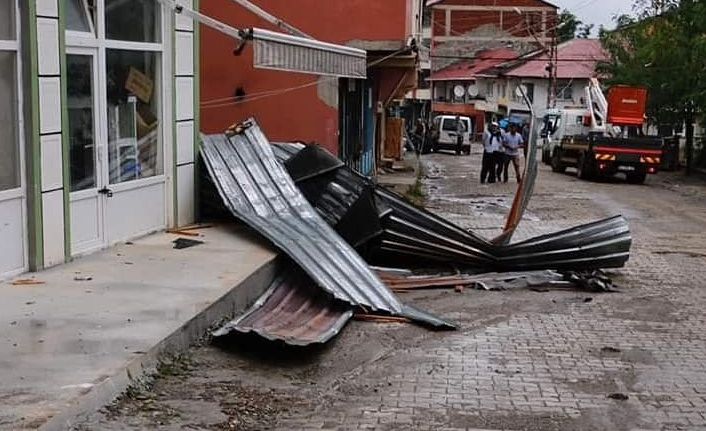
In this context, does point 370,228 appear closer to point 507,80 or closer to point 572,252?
point 572,252

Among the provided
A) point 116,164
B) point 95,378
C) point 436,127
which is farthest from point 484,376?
point 436,127

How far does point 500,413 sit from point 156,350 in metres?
2.29

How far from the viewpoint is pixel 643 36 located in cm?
3531

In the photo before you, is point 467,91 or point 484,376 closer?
point 484,376

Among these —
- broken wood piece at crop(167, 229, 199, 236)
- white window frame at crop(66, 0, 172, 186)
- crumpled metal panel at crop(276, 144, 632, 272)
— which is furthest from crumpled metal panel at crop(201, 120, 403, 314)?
white window frame at crop(66, 0, 172, 186)

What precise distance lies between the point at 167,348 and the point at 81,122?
3.60 meters

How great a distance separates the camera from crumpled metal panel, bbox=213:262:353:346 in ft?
24.2

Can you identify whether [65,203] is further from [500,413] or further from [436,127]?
[436,127]

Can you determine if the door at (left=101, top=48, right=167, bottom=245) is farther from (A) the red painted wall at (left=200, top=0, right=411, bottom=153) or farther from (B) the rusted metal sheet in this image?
(A) the red painted wall at (left=200, top=0, right=411, bottom=153)

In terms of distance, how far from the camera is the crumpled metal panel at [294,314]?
7363mm

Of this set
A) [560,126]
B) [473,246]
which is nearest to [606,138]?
[560,126]

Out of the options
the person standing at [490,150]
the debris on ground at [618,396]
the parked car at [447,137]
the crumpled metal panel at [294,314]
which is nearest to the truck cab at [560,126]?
the person standing at [490,150]

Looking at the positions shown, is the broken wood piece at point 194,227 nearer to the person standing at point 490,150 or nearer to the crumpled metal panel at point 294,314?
the crumpled metal panel at point 294,314

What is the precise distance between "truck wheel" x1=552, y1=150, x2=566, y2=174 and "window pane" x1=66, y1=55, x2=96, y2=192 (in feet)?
87.0
